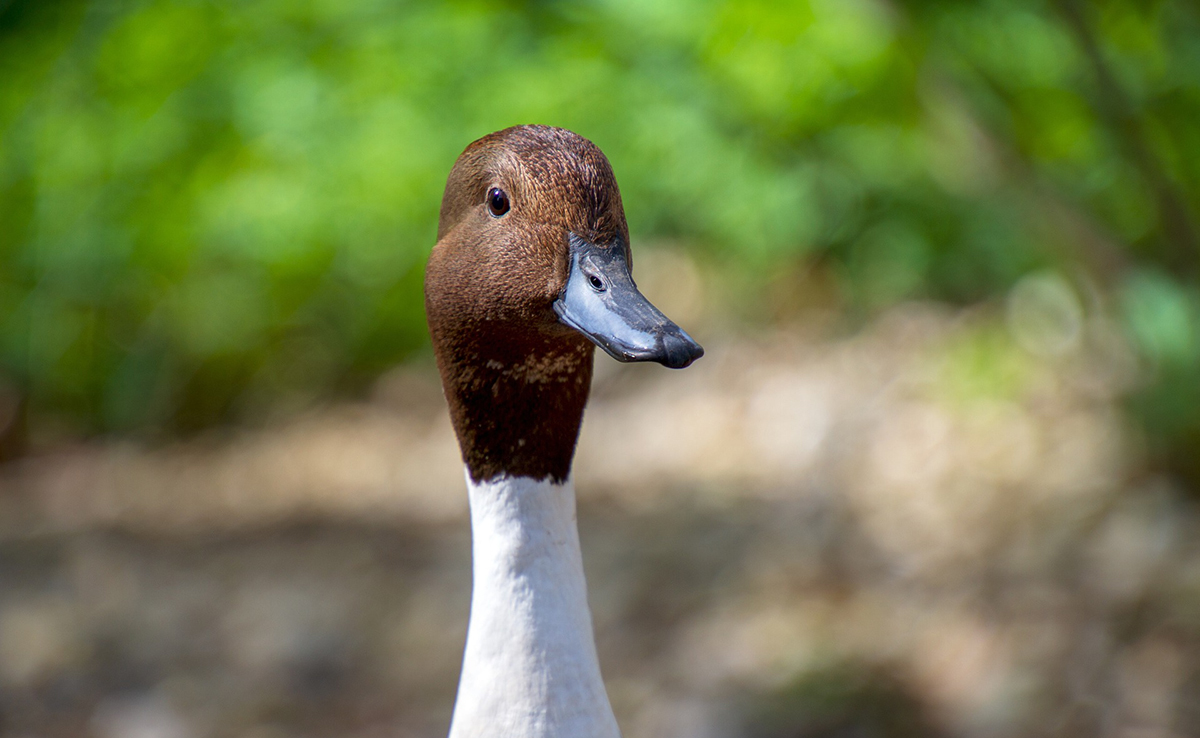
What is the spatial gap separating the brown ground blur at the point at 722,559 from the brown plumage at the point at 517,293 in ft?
6.35

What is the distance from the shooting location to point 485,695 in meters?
1.46

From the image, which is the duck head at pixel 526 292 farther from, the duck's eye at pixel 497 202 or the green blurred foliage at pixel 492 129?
the green blurred foliage at pixel 492 129

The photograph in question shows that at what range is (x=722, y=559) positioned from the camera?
13.0ft

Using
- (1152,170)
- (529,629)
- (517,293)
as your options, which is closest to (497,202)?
(517,293)

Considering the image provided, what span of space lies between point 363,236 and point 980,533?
9.91 ft

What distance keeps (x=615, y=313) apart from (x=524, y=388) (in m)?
0.21

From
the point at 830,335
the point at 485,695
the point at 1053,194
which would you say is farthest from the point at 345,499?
the point at 485,695

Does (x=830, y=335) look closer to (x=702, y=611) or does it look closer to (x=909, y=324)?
(x=909, y=324)

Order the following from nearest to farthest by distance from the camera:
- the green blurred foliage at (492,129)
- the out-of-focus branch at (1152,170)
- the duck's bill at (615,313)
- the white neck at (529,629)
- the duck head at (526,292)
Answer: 1. the duck's bill at (615,313)
2. the duck head at (526,292)
3. the white neck at (529,629)
4. the out-of-focus branch at (1152,170)
5. the green blurred foliage at (492,129)

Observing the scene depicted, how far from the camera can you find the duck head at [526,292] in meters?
1.34

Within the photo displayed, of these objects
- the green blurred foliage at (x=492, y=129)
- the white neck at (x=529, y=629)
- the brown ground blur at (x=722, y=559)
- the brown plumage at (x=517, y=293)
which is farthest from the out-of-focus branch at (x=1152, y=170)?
the white neck at (x=529, y=629)

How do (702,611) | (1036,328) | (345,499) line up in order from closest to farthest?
(702,611) → (1036,328) → (345,499)

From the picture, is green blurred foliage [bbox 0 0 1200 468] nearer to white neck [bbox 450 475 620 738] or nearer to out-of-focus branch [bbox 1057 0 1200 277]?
out-of-focus branch [bbox 1057 0 1200 277]

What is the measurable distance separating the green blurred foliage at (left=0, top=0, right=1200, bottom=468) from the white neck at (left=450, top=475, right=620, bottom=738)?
1.91 m
